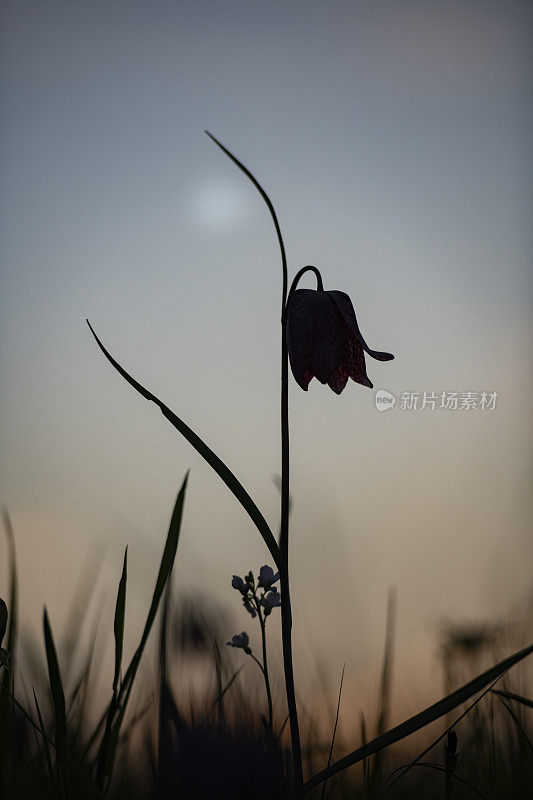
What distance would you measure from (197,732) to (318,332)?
38cm

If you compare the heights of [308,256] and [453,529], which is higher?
[308,256]

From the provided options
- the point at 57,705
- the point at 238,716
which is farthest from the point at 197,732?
the point at 57,705

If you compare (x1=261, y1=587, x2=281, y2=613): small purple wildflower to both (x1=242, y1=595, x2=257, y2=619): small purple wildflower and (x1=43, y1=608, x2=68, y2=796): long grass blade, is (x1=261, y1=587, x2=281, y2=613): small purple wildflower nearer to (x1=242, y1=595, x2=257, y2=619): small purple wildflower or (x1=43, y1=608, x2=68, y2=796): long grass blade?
(x1=242, y1=595, x2=257, y2=619): small purple wildflower

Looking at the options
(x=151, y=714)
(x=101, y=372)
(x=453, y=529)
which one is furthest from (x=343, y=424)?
(x=151, y=714)

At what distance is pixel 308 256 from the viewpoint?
96cm

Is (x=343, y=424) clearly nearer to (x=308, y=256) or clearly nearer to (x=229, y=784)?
(x=308, y=256)

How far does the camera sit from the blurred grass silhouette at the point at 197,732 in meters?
0.45

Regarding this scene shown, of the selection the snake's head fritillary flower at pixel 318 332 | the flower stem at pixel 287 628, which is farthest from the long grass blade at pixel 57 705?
the snake's head fritillary flower at pixel 318 332

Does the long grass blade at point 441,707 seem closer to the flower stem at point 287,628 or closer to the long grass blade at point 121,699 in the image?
the flower stem at point 287,628

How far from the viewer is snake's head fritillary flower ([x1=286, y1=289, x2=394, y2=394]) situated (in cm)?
51

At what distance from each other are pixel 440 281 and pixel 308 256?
200 millimetres

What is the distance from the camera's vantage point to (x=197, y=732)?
0.61m

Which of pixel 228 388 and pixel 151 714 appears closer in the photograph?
pixel 151 714

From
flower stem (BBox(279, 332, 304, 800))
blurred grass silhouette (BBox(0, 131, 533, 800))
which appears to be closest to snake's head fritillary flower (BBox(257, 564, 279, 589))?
blurred grass silhouette (BBox(0, 131, 533, 800))
